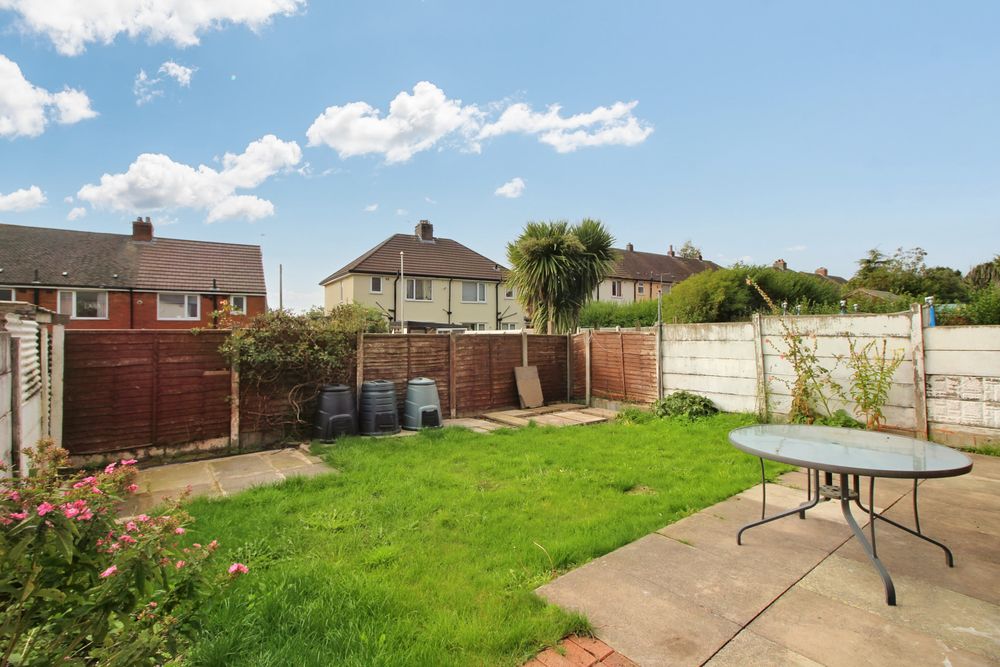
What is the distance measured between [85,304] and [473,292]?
54.1 feet

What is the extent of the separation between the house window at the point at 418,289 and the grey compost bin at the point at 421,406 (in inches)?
624

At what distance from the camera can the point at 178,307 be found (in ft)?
60.2

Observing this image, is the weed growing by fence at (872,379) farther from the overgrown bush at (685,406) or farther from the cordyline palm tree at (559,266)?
the cordyline palm tree at (559,266)

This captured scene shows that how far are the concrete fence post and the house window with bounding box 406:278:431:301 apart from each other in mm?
19903

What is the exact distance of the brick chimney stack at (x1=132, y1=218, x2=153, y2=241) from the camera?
65.4 ft

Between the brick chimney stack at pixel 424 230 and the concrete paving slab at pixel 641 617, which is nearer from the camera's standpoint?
the concrete paving slab at pixel 641 617

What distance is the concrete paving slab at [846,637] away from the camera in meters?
1.86

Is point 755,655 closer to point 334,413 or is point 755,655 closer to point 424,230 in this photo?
point 334,413

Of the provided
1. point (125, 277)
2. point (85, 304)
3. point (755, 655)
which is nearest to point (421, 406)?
point (755, 655)

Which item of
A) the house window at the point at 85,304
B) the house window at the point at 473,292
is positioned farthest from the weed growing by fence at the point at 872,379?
the house window at the point at 85,304

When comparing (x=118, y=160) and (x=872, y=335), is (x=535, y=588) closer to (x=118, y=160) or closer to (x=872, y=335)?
(x=872, y=335)

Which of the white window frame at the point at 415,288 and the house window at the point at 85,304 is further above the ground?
the white window frame at the point at 415,288

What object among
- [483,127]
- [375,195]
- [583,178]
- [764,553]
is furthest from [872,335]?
[375,195]

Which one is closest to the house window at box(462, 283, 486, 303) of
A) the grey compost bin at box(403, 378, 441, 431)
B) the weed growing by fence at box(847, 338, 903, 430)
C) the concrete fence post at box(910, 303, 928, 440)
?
the grey compost bin at box(403, 378, 441, 431)
